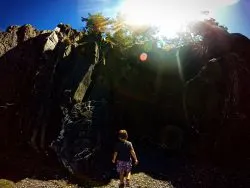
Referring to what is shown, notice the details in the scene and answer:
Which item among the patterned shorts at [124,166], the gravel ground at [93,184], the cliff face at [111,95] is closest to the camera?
the patterned shorts at [124,166]

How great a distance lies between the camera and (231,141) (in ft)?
72.9

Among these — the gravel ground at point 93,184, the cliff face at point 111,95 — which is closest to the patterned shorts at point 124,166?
the gravel ground at point 93,184

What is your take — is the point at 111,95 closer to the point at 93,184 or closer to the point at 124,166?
the point at 93,184

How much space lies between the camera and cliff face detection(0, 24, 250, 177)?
2167 centimetres

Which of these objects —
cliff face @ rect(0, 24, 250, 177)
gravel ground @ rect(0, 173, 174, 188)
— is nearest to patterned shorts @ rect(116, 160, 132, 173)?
gravel ground @ rect(0, 173, 174, 188)

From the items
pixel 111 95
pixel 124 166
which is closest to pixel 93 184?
pixel 124 166

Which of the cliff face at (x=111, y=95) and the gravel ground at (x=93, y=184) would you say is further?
the cliff face at (x=111, y=95)

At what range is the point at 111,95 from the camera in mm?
25781

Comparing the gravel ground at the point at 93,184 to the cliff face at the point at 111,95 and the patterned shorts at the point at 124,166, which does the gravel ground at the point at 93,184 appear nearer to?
the cliff face at the point at 111,95

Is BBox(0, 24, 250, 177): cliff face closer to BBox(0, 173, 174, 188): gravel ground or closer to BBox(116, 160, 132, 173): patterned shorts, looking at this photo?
BBox(0, 173, 174, 188): gravel ground

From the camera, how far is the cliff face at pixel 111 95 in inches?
853

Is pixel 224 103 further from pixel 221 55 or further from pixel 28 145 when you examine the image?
pixel 28 145

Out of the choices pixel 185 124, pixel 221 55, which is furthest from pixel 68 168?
pixel 221 55

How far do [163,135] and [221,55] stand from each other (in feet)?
25.8
